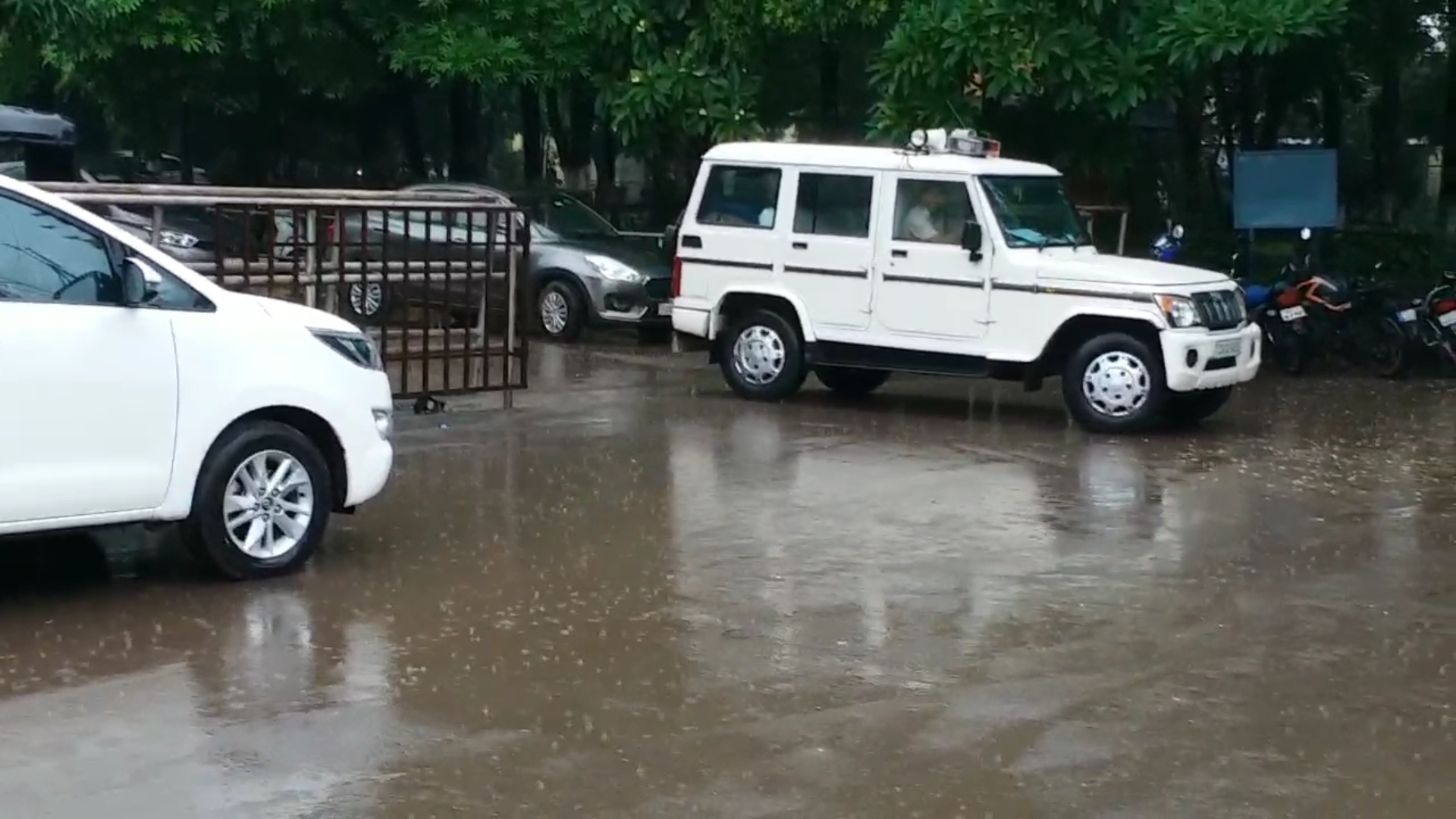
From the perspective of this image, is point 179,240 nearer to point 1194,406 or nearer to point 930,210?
point 930,210

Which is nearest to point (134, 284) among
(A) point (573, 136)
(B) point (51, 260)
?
(B) point (51, 260)

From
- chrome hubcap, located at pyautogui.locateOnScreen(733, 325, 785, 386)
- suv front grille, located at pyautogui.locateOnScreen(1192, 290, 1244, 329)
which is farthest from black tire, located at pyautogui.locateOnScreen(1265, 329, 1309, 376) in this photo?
chrome hubcap, located at pyautogui.locateOnScreen(733, 325, 785, 386)

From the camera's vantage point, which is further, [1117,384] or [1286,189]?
[1286,189]

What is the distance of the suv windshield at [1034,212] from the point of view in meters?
13.7

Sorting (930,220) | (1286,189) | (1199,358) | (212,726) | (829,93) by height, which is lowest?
(212,726)

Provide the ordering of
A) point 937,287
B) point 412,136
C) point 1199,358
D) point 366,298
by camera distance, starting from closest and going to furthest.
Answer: point 366,298
point 1199,358
point 937,287
point 412,136

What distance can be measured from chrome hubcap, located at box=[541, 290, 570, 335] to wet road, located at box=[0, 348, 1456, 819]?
7.84 m

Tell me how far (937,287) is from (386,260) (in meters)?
4.01

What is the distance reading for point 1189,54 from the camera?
52.0ft

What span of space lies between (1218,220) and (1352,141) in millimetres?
3674

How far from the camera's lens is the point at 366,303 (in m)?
12.7

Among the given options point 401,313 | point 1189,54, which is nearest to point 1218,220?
point 1189,54

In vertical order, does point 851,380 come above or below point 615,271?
below

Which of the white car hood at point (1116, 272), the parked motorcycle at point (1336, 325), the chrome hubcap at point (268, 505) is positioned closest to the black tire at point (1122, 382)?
the white car hood at point (1116, 272)
